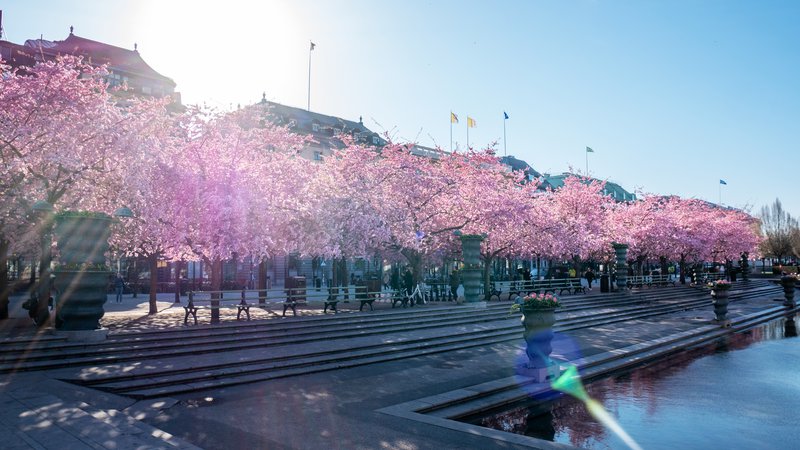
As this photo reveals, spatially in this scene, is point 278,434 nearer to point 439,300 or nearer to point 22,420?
point 22,420

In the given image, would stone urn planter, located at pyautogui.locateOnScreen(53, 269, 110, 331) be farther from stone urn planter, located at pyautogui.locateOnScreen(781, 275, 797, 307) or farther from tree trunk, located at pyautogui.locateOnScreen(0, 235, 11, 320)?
stone urn planter, located at pyautogui.locateOnScreen(781, 275, 797, 307)

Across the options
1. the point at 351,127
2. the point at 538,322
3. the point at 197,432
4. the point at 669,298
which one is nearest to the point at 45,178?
the point at 197,432

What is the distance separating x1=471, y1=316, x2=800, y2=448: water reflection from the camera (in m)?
8.76

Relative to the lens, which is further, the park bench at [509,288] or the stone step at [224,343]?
the park bench at [509,288]

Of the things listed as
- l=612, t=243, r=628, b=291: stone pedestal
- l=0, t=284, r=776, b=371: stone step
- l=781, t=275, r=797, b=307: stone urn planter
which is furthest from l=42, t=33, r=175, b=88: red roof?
l=781, t=275, r=797, b=307: stone urn planter

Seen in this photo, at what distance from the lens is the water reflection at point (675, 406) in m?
8.76

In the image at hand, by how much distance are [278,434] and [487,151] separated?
91.3 feet

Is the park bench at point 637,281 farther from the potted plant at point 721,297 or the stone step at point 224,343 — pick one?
the potted plant at point 721,297

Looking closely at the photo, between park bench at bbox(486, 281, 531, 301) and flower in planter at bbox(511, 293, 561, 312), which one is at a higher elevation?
flower in planter at bbox(511, 293, 561, 312)

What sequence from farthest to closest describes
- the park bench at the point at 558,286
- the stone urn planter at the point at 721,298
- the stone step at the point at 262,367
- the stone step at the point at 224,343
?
1. the park bench at the point at 558,286
2. the stone urn planter at the point at 721,298
3. the stone step at the point at 224,343
4. the stone step at the point at 262,367

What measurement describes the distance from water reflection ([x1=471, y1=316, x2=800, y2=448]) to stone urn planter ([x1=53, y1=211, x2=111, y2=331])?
1042 cm

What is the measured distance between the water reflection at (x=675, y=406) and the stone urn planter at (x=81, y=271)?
10416 mm

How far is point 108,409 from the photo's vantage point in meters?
8.92

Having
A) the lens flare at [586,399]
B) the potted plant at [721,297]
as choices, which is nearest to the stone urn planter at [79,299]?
the lens flare at [586,399]
